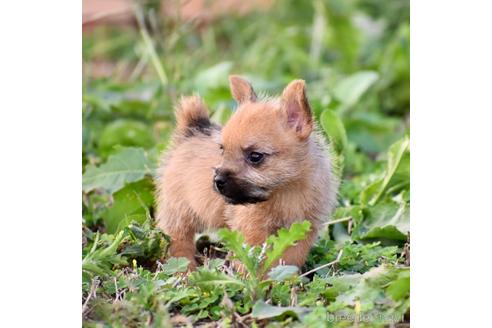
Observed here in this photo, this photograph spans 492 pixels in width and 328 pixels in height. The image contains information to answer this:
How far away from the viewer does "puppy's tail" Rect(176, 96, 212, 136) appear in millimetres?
3518

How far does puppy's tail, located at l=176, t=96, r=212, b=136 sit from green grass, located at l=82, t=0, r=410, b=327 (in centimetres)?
40

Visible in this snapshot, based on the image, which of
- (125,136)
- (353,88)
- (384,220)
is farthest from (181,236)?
(353,88)

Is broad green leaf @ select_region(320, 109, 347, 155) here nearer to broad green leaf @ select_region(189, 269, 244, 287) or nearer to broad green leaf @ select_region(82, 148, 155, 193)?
broad green leaf @ select_region(82, 148, 155, 193)

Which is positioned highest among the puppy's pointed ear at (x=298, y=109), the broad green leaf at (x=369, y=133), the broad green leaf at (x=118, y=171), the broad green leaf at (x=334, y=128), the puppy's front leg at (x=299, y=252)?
the puppy's pointed ear at (x=298, y=109)

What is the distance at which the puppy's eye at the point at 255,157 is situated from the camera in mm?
3033

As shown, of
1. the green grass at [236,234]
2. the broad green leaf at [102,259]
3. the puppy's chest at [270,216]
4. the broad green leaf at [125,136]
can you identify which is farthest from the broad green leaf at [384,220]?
the broad green leaf at [125,136]

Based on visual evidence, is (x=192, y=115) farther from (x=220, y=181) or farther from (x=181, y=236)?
(x=220, y=181)

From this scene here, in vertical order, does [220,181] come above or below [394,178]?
above

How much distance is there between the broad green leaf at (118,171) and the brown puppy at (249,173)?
1.20ft

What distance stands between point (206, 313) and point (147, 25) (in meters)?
3.38

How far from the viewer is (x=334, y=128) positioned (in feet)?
13.3

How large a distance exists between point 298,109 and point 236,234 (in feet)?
1.71

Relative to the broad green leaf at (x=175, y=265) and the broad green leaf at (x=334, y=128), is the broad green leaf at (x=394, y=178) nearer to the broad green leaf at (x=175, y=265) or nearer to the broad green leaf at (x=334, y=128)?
the broad green leaf at (x=334, y=128)
